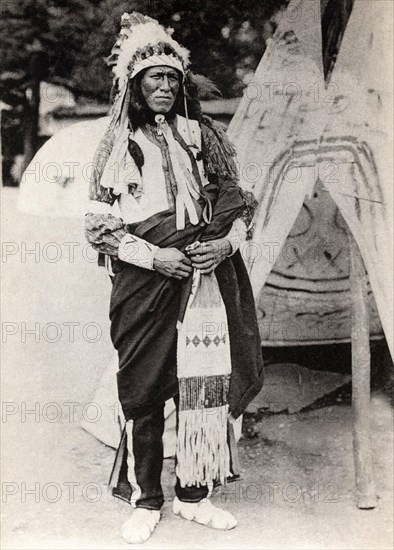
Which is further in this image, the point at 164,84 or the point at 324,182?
the point at 324,182

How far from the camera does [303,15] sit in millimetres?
2775

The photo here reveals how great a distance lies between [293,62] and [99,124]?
2.62 feet

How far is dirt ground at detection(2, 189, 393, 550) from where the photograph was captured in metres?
2.75

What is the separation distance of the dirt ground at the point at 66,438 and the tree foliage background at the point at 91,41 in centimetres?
46

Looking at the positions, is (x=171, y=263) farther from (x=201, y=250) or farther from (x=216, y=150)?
(x=216, y=150)

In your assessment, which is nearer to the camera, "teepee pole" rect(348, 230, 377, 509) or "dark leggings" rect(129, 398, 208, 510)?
"dark leggings" rect(129, 398, 208, 510)

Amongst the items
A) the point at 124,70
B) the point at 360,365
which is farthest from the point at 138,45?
the point at 360,365

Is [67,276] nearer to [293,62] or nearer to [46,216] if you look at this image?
[46,216]

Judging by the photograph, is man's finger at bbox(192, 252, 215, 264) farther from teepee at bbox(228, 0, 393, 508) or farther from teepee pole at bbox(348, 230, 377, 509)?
teepee pole at bbox(348, 230, 377, 509)

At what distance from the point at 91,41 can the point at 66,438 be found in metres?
1.54

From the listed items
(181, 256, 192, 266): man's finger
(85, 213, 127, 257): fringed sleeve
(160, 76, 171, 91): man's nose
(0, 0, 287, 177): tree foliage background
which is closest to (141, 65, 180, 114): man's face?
(160, 76, 171, 91): man's nose

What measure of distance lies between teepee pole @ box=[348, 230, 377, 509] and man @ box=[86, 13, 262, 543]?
19.0 inches

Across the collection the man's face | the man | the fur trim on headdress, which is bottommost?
the man

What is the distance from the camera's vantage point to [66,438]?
A: 2.78 metres
